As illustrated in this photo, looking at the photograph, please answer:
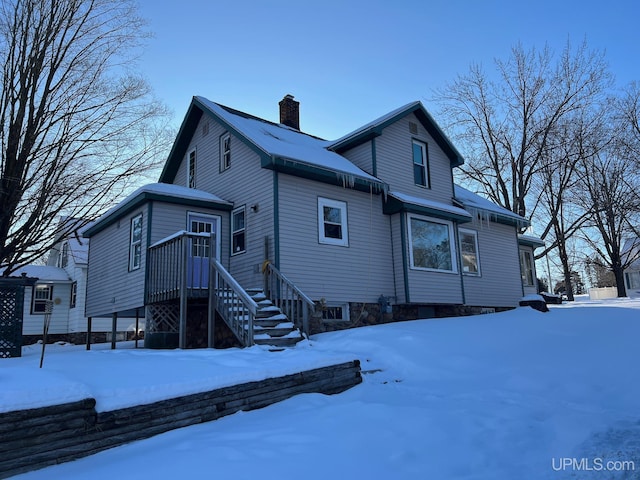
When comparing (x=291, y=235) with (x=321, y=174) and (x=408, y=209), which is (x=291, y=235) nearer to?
(x=321, y=174)

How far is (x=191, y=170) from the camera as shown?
51.4 feet

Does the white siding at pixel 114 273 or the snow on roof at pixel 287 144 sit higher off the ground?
the snow on roof at pixel 287 144

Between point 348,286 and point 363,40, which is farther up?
point 363,40

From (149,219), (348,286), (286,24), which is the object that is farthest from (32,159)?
(348,286)

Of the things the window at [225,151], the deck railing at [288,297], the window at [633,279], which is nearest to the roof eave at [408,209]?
the deck railing at [288,297]

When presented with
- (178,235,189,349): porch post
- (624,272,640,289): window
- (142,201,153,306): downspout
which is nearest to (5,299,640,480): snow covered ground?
(178,235,189,349): porch post

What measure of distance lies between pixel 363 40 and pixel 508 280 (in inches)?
401

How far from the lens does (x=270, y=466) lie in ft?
12.0

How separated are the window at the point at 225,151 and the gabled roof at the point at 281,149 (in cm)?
59

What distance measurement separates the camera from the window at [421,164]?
15.1 m

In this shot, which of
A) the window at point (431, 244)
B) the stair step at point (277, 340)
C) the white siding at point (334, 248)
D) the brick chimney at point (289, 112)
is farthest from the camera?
the brick chimney at point (289, 112)

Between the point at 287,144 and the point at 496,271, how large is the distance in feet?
30.2

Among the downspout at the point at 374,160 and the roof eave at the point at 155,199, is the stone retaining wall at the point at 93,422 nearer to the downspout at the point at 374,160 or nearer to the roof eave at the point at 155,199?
the roof eave at the point at 155,199

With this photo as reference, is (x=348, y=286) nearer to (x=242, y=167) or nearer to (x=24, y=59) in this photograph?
(x=242, y=167)
